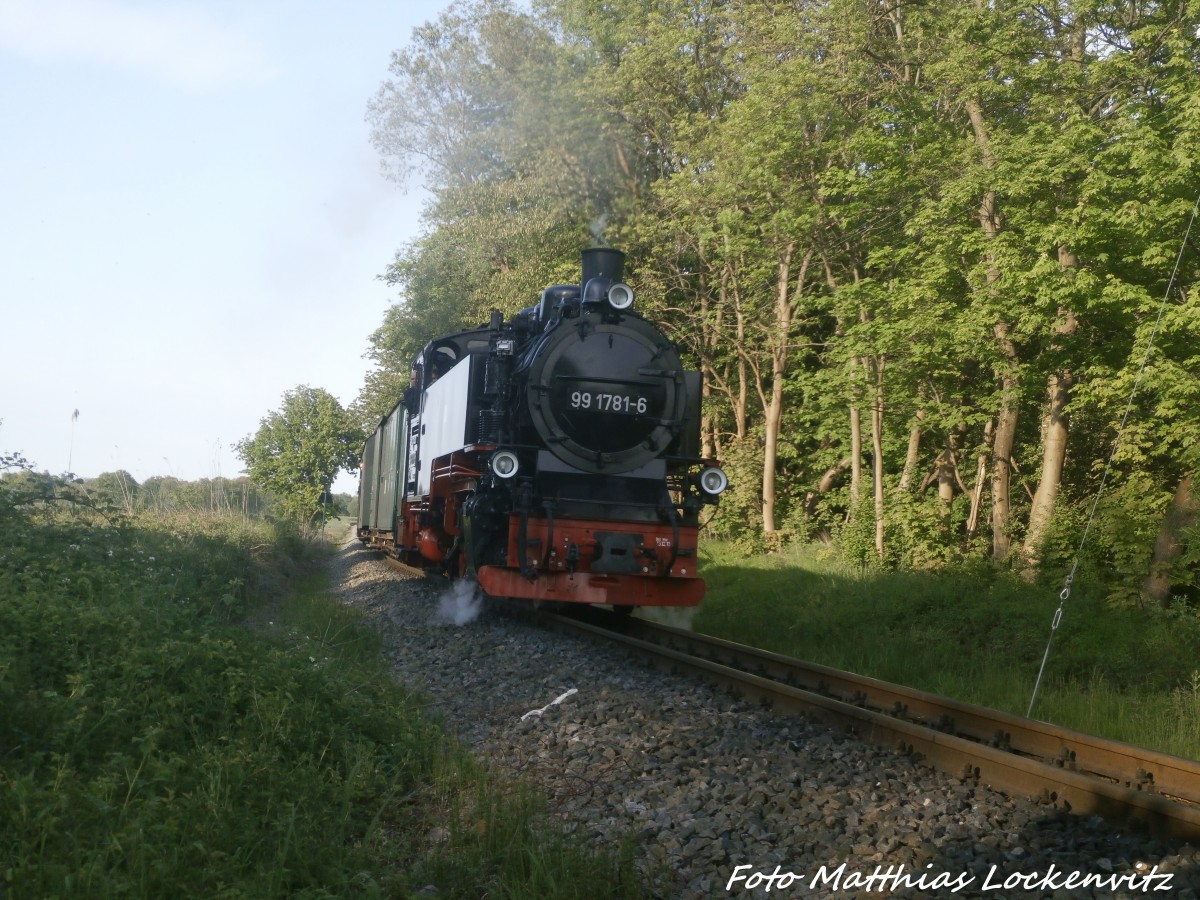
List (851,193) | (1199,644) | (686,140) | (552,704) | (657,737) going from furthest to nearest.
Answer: (686,140), (851,193), (1199,644), (552,704), (657,737)

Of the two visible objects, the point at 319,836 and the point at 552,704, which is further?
the point at 552,704

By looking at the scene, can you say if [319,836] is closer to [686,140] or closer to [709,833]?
[709,833]

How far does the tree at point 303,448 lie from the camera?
44438 mm

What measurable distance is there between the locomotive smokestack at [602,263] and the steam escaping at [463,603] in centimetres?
357

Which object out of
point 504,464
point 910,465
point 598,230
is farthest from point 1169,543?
point 598,230

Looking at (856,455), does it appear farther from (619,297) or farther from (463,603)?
(619,297)

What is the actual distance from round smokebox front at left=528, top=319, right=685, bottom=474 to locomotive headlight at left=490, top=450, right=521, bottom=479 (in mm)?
432

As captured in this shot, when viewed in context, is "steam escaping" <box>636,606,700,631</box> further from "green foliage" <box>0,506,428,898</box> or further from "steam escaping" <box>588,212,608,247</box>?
"green foliage" <box>0,506,428,898</box>

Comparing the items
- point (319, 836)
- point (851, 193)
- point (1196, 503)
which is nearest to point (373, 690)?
point (319, 836)

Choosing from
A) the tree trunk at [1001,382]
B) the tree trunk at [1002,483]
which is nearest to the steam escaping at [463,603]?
the tree trunk at [1001,382]

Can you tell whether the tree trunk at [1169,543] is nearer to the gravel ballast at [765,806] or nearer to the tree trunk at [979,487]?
the tree trunk at [979,487]

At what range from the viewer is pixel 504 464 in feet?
33.0

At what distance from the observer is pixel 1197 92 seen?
10.1m

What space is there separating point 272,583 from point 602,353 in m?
7.61
